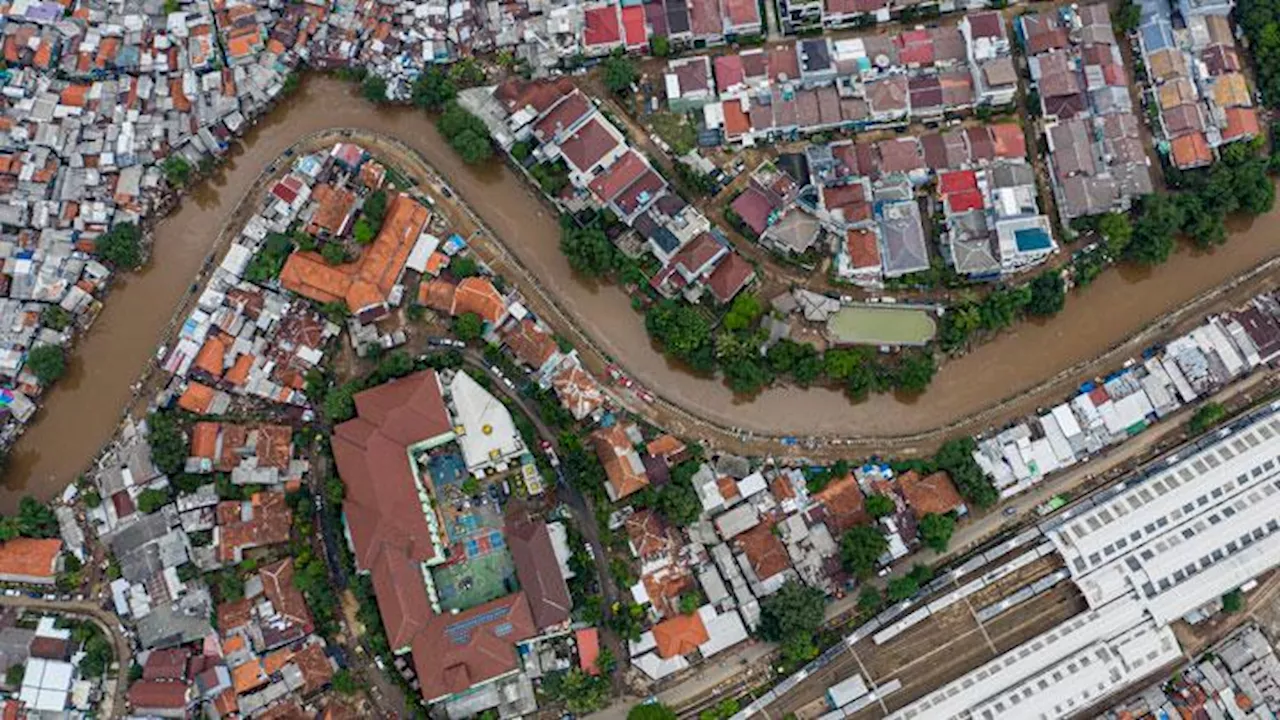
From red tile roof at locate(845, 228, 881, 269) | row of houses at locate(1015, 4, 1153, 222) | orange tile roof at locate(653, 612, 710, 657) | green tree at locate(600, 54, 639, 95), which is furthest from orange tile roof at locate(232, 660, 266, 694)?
row of houses at locate(1015, 4, 1153, 222)

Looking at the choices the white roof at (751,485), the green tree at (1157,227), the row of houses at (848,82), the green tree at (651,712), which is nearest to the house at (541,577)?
the green tree at (651,712)

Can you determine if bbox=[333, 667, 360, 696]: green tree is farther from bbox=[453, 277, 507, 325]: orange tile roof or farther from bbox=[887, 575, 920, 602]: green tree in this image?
bbox=[887, 575, 920, 602]: green tree

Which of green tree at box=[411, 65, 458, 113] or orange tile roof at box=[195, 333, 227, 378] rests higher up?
green tree at box=[411, 65, 458, 113]

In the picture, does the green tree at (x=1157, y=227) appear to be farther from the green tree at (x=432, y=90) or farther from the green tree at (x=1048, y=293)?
the green tree at (x=432, y=90)

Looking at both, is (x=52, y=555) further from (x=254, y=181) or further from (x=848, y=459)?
(x=848, y=459)

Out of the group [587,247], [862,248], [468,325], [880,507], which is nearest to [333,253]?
[468,325]

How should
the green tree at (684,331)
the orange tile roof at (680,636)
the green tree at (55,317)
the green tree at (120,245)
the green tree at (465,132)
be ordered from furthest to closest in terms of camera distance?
the green tree at (465,132), the green tree at (120,245), the green tree at (55,317), the green tree at (684,331), the orange tile roof at (680,636)
